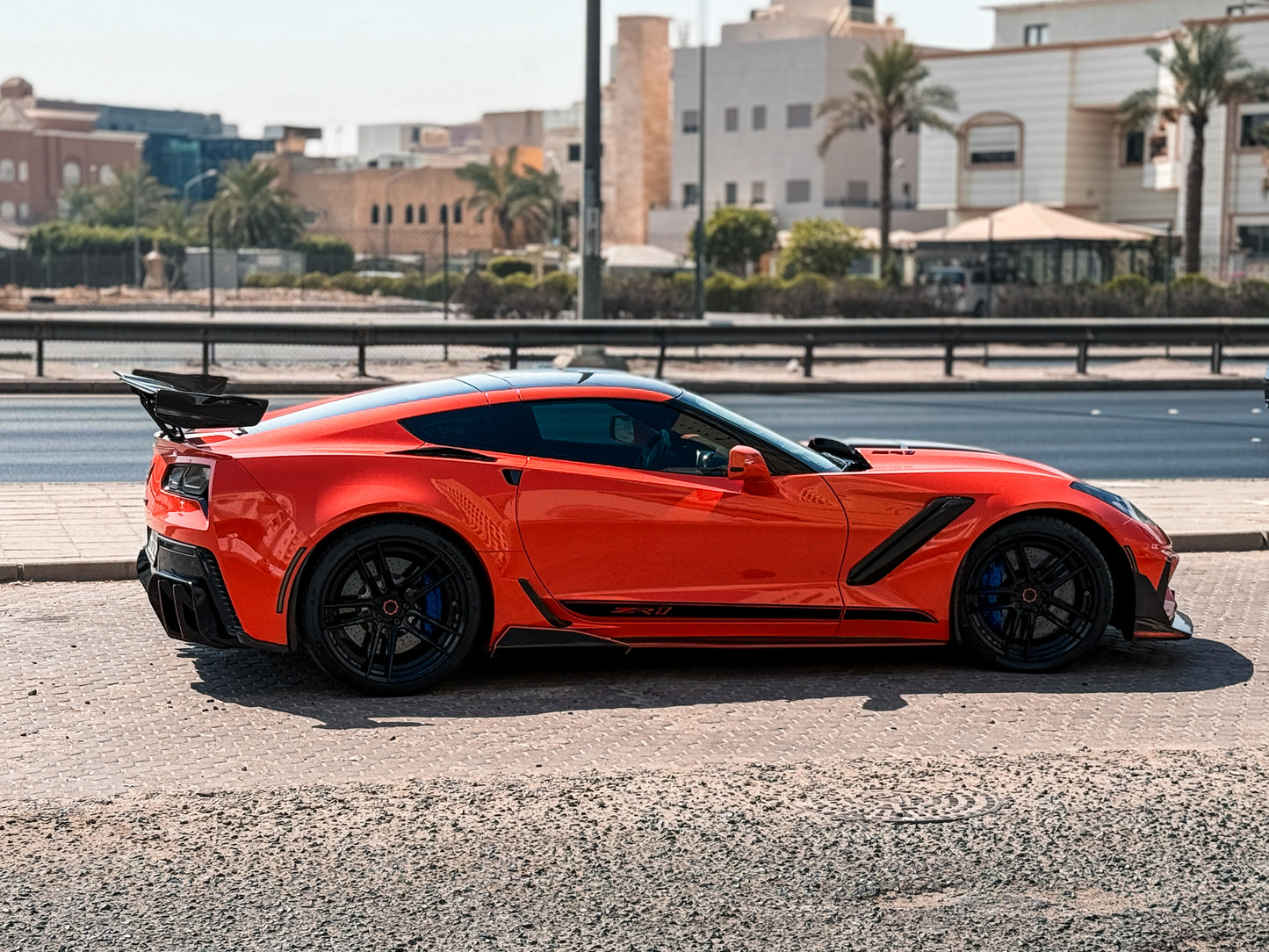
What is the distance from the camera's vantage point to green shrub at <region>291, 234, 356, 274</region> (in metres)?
81.4

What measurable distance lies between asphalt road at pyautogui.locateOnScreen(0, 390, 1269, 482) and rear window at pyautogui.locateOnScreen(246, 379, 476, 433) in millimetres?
6547

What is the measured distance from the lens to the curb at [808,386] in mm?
21797

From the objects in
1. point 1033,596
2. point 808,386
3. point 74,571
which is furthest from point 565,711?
point 808,386

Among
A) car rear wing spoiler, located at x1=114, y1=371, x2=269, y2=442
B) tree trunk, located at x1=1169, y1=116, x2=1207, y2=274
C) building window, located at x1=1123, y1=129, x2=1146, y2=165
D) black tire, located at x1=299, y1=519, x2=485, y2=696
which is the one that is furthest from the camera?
building window, located at x1=1123, y1=129, x2=1146, y2=165

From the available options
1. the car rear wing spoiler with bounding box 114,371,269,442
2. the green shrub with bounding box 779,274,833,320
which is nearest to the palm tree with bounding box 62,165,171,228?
the green shrub with bounding box 779,274,833,320

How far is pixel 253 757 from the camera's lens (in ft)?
19.1

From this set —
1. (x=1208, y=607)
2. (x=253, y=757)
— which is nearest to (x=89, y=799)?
(x=253, y=757)

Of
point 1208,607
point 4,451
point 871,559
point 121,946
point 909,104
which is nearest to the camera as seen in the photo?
point 121,946

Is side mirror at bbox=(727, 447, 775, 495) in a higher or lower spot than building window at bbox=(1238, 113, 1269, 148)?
lower

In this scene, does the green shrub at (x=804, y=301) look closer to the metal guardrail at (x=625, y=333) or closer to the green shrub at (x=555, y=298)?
the green shrub at (x=555, y=298)

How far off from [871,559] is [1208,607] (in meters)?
2.56

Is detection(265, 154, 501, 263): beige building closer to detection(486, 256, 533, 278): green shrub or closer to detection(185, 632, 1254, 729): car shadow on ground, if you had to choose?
detection(486, 256, 533, 278): green shrub

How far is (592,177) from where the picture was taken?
22.4 metres

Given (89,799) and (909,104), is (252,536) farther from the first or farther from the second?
(909,104)
